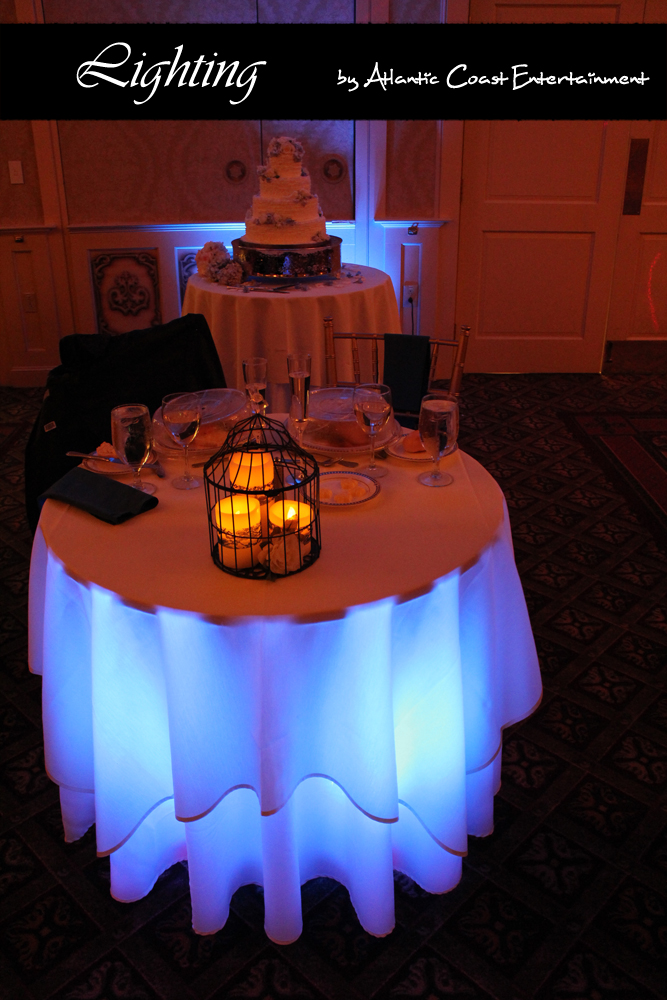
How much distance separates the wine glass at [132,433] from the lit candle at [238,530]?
30cm

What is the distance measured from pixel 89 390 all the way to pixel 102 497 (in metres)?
0.83

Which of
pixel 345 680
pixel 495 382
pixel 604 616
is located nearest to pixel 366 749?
pixel 345 680

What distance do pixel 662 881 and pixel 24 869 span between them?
1312 mm

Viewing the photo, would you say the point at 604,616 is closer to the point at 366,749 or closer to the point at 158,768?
the point at 366,749

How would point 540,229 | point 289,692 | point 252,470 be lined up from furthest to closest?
point 540,229 → point 252,470 → point 289,692

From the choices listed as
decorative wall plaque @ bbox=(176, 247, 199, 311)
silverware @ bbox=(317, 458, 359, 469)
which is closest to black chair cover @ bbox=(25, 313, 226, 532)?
silverware @ bbox=(317, 458, 359, 469)

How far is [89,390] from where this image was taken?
225cm

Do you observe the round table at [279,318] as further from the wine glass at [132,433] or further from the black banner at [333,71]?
the wine glass at [132,433]

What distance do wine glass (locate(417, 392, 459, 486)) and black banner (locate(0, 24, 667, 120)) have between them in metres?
3.23

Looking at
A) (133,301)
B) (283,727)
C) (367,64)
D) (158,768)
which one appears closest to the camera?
(283,727)

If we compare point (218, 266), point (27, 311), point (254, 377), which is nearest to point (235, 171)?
point (218, 266)

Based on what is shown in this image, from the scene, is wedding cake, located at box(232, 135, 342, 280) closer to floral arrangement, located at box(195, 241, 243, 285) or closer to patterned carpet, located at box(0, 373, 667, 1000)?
→ floral arrangement, located at box(195, 241, 243, 285)

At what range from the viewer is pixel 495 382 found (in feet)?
15.3

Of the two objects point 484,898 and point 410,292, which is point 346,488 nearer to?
point 484,898
